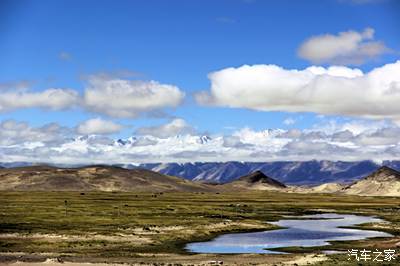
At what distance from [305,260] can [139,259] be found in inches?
765

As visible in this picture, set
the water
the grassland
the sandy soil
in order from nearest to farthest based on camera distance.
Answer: the sandy soil, the grassland, the water

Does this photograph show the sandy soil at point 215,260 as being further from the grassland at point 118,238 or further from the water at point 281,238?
the water at point 281,238

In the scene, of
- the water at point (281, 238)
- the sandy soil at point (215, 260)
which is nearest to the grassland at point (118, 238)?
the sandy soil at point (215, 260)

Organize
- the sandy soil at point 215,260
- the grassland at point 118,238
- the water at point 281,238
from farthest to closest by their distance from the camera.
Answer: the water at point 281,238 < the grassland at point 118,238 < the sandy soil at point 215,260

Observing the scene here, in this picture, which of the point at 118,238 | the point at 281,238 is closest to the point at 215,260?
the point at 118,238

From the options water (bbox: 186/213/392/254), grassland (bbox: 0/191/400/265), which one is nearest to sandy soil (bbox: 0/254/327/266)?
grassland (bbox: 0/191/400/265)

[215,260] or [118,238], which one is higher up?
[118,238]

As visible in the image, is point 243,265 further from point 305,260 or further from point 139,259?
point 139,259

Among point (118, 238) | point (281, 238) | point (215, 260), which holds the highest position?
point (118, 238)

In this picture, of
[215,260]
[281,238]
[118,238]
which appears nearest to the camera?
[215,260]

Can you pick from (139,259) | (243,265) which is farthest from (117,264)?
(243,265)

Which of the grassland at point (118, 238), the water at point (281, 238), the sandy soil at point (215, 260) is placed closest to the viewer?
the sandy soil at point (215, 260)

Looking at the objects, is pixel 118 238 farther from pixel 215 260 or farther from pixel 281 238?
pixel 281 238

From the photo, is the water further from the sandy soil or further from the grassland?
the sandy soil
